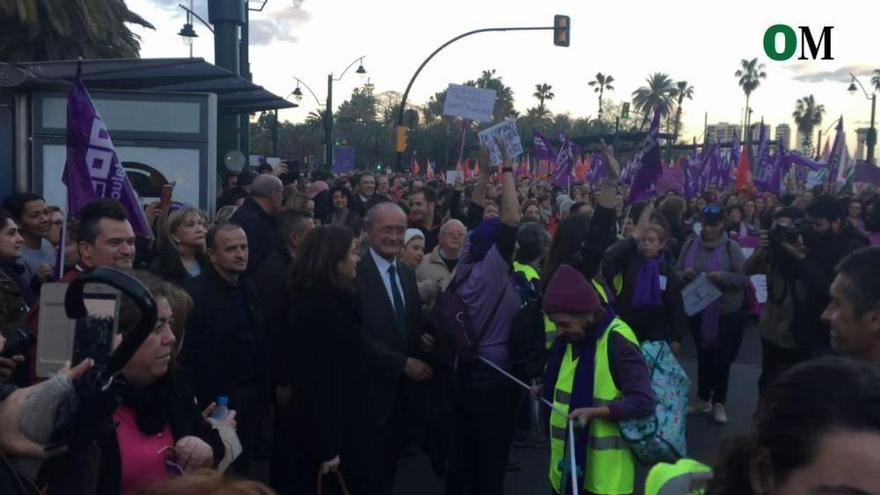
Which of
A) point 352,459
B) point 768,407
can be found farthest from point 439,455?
point 768,407

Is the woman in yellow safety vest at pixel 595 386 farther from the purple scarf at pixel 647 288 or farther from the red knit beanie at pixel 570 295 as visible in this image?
the purple scarf at pixel 647 288

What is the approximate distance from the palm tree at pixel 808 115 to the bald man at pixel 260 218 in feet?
322

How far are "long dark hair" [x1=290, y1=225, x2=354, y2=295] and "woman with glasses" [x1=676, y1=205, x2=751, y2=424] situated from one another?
4.34 metres

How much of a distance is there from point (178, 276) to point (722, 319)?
5008 millimetres

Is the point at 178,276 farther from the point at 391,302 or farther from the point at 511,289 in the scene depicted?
the point at 511,289

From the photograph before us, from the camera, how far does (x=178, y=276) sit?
5.26 meters

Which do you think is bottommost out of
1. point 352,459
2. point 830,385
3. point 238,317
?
point 352,459

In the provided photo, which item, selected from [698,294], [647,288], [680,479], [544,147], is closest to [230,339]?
[680,479]

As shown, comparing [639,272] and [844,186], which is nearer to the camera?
[639,272]

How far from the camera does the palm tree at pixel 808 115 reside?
9712 centimetres

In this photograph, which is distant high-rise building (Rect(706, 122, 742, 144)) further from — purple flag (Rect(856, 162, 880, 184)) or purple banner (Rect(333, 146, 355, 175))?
purple banner (Rect(333, 146, 355, 175))

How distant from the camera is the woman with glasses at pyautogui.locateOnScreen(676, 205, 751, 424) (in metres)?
8.01

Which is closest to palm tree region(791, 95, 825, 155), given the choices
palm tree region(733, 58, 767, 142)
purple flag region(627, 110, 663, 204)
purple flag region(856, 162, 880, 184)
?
palm tree region(733, 58, 767, 142)

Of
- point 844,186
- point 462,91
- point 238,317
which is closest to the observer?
point 238,317
